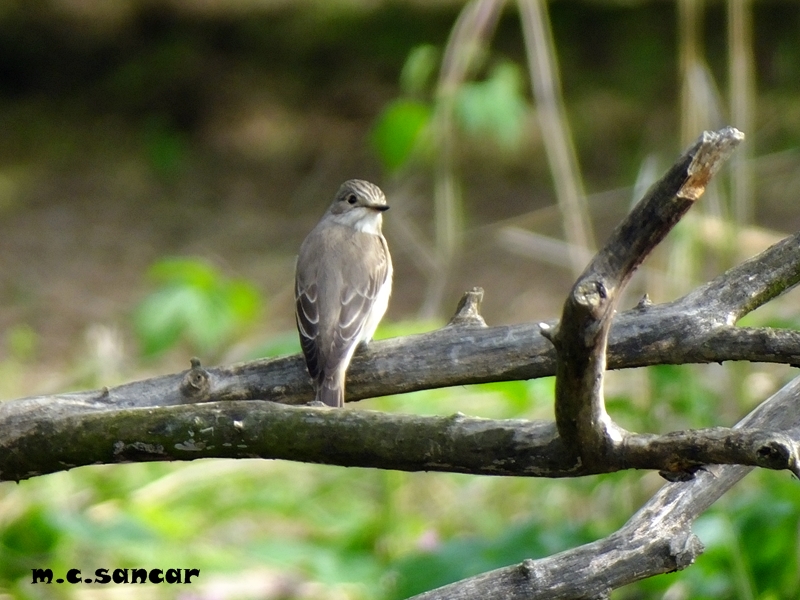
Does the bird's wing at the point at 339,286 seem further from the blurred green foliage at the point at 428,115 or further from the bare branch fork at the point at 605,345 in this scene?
the bare branch fork at the point at 605,345

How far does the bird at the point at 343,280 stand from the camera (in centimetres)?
421

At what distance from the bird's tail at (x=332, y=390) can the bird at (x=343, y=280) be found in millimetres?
63

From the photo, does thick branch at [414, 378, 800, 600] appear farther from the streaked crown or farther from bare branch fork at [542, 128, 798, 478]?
the streaked crown

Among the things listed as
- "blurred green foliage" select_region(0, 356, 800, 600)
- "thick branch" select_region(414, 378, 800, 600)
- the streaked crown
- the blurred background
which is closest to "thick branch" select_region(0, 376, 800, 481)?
"thick branch" select_region(414, 378, 800, 600)

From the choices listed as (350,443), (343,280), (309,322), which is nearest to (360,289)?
(343,280)

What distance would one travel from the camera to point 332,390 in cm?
357

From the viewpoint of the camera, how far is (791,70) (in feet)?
34.7

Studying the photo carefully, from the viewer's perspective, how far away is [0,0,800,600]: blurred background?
502 cm

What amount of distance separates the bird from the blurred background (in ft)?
0.86

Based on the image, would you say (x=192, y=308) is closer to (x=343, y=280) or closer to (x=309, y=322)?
(x=343, y=280)

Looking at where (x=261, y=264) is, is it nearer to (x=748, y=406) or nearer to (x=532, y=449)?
(x=748, y=406)

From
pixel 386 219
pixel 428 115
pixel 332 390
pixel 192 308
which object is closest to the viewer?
pixel 332 390

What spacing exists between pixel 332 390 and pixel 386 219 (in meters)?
5.29

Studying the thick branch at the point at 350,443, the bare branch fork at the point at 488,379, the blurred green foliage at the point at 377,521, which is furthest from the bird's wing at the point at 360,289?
the thick branch at the point at 350,443
